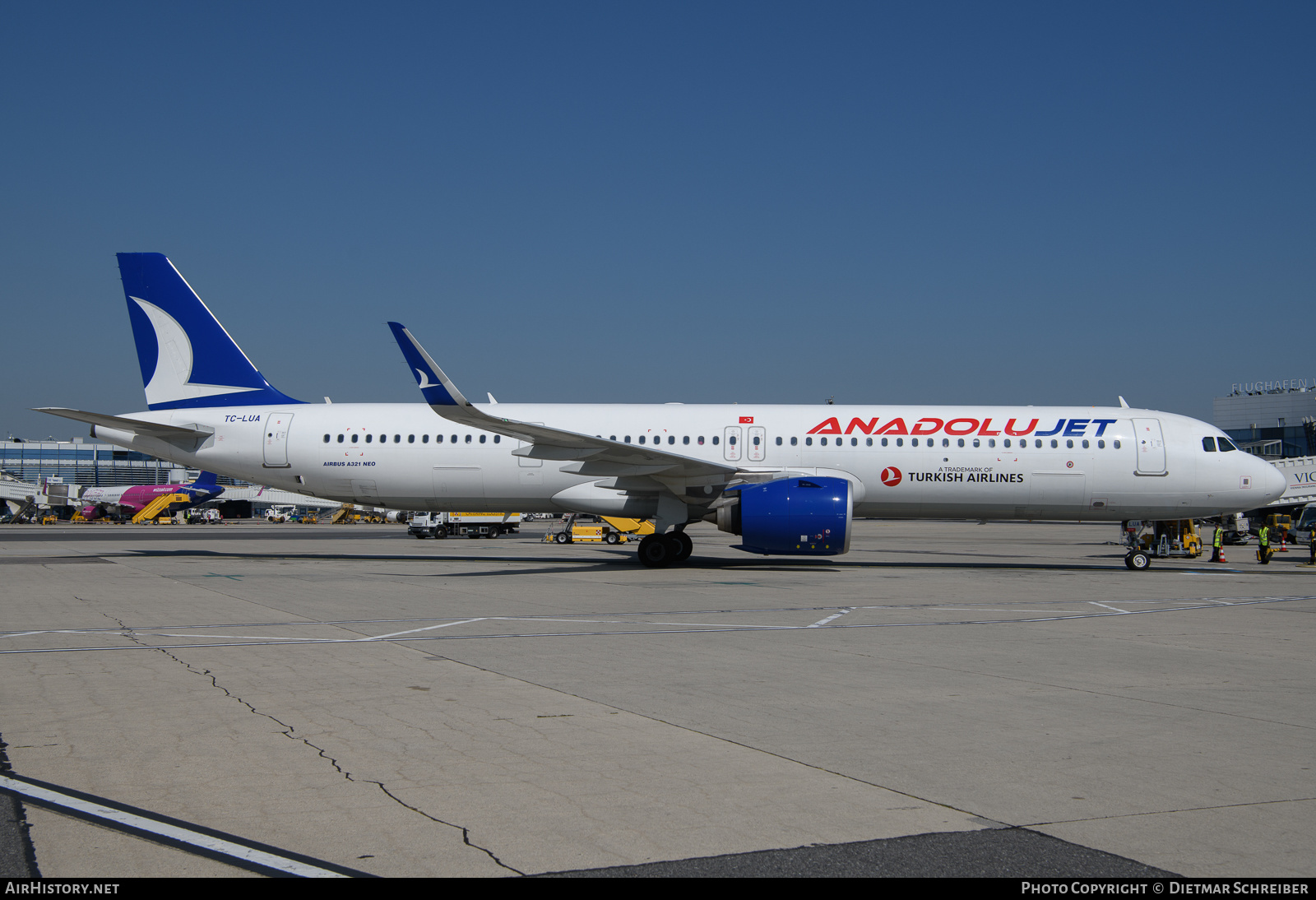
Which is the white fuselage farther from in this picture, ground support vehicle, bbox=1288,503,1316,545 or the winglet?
ground support vehicle, bbox=1288,503,1316,545

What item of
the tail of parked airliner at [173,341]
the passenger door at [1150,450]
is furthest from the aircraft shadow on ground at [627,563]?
the tail of parked airliner at [173,341]

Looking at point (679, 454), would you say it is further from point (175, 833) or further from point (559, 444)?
point (175, 833)

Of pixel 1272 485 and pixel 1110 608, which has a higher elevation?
pixel 1272 485

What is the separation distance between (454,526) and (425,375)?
25.5 meters

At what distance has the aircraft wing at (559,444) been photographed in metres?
17.9

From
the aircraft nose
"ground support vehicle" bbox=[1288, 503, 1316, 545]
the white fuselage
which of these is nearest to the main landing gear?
the white fuselage

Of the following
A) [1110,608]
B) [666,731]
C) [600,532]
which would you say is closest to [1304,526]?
[600,532]

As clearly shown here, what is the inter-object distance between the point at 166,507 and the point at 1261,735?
255ft

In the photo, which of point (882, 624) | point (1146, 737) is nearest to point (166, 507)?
point (882, 624)

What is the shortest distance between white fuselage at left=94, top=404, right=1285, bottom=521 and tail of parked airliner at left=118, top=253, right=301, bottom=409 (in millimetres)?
442

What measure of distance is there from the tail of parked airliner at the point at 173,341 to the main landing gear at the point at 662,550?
10.2 meters

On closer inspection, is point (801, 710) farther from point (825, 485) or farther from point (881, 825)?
point (825, 485)

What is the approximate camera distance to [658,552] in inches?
818

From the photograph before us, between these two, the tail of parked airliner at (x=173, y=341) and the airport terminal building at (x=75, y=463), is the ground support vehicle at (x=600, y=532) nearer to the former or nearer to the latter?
the tail of parked airliner at (x=173, y=341)
